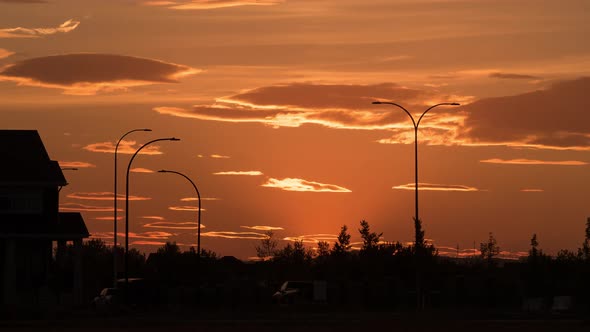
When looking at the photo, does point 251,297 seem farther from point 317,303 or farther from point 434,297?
point 434,297

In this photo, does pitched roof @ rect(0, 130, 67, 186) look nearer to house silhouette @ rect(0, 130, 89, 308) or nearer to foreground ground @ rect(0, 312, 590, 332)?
house silhouette @ rect(0, 130, 89, 308)

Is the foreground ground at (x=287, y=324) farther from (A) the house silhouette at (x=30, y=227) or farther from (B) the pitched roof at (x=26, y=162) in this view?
(B) the pitched roof at (x=26, y=162)

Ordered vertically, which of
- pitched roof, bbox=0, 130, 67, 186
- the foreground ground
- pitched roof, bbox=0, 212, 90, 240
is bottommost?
the foreground ground

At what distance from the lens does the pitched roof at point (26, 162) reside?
66.1 metres

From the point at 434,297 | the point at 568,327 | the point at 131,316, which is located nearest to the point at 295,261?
the point at 434,297

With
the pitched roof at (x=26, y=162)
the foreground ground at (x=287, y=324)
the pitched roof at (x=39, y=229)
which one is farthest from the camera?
the pitched roof at (x=26, y=162)

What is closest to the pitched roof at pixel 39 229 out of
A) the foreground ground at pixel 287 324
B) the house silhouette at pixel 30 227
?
the house silhouette at pixel 30 227

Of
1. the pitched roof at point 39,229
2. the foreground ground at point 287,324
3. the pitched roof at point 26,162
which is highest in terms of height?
the pitched roof at point 26,162

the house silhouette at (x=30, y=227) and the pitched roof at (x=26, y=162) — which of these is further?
the pitched roof at (x=26, y=162)

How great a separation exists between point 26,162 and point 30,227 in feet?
15.0

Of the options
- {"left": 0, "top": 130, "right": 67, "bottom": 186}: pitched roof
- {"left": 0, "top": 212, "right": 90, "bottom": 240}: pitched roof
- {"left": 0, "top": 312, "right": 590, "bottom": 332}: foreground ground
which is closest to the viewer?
{"left": 0, "top": 312, "right": 590, "bottom": 332}: foreground ground

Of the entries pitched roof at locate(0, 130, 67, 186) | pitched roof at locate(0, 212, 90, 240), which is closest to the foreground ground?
pitched roof at locate(0, 212, 90, 240)

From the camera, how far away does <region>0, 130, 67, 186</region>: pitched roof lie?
66.1m

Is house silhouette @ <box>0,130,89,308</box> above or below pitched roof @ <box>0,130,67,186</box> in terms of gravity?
below
